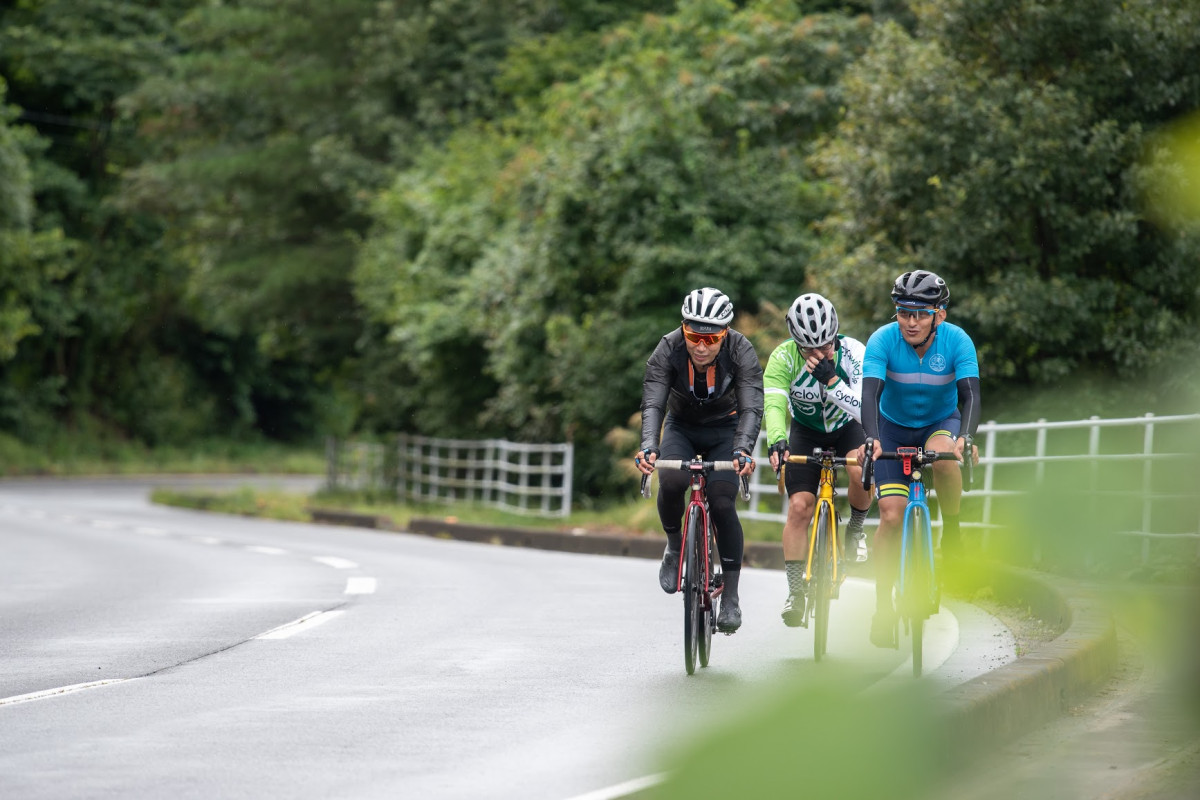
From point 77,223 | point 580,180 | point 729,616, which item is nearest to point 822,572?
point 729,616

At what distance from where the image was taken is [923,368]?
7965mm

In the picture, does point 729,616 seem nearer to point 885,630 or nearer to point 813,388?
point 885,630

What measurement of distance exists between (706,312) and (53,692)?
3410 mm

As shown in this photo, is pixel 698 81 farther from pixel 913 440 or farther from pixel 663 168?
pixel 913 440

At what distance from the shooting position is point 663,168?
24797mm

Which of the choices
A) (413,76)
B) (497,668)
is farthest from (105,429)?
(497,668)

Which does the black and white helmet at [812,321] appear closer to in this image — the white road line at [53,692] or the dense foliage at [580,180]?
the dense foliage at [580,180]

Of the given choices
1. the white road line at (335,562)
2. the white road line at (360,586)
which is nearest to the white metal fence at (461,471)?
the white road line at (335,562)

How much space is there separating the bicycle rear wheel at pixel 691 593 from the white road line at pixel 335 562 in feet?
29.5

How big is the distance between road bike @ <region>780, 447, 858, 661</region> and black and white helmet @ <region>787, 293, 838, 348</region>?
0.61 m

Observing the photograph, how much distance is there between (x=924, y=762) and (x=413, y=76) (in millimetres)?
35172

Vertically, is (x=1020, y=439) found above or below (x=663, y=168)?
below

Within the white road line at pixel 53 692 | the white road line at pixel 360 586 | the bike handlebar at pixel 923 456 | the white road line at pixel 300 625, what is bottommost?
the white road line at pixel 360 586

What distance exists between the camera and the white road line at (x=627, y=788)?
2062 millimetres
